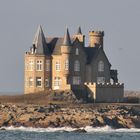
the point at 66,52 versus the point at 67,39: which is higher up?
the point at 67,39

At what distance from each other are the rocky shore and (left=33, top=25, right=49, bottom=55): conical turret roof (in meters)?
12.8

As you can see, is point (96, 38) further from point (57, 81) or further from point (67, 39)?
point (57, 81)

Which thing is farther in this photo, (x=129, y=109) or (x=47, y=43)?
(x=47, y=43)

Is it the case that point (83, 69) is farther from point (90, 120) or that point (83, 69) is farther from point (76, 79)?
point (90, 120)

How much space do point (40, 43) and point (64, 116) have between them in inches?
685

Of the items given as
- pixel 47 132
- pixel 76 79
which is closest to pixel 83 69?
pixel 76 79

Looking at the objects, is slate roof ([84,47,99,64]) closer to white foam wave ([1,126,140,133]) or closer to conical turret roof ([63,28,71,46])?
conical turret roof ([63,28,71,46])

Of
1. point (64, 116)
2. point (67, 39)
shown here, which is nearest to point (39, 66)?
point (67, 39)

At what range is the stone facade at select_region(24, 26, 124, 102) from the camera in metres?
140

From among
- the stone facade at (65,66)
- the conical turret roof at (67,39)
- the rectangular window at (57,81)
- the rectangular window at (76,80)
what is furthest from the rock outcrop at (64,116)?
the rectangular window at (76,80)

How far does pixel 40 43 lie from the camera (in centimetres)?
14162

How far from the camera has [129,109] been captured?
131 meters

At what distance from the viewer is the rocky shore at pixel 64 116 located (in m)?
126

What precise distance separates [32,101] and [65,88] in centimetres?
611
